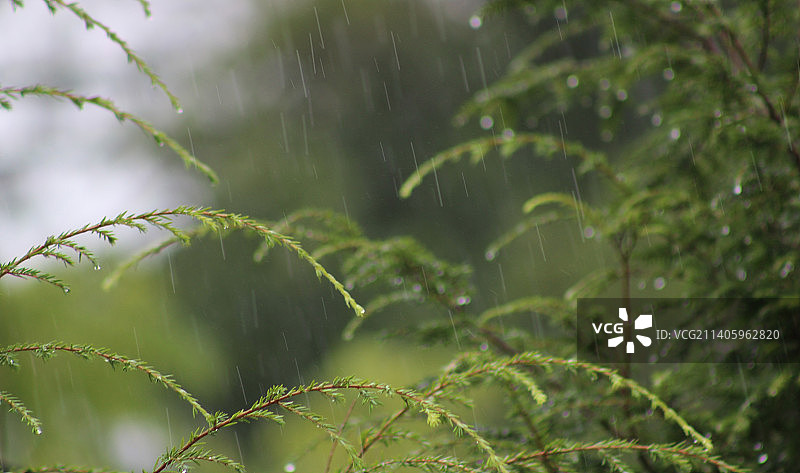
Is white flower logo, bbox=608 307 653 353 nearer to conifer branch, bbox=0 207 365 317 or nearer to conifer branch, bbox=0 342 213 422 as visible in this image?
conifer branch, bbox=0 207 365 317

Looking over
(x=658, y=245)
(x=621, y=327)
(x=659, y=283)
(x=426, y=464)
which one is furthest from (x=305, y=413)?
(x=659, y=283)

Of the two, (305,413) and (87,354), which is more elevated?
(87,354)

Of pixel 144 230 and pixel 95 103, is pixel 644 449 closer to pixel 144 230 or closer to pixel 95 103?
pixel 144 230

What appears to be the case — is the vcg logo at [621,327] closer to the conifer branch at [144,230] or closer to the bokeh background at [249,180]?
the conifer branch at [144,230]

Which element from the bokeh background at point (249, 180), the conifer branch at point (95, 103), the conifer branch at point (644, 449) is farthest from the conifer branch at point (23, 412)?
the bokeh background at point (249, 180)

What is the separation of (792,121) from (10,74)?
31.3 feet

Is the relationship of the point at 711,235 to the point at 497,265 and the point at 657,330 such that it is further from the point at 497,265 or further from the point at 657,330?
the point at 497,265

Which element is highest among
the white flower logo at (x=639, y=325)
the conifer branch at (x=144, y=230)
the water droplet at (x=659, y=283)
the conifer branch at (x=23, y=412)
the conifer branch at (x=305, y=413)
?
the conifer branch at (x=144, y=230)

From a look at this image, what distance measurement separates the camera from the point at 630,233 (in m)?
1.44

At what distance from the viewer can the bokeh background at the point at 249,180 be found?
679cm

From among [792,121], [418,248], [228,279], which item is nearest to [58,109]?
[228,279]

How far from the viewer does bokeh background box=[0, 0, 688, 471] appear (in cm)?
679

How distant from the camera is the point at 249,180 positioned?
8.10 metres

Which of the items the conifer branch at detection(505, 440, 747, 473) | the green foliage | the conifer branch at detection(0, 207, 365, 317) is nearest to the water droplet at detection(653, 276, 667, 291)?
the green foliage
